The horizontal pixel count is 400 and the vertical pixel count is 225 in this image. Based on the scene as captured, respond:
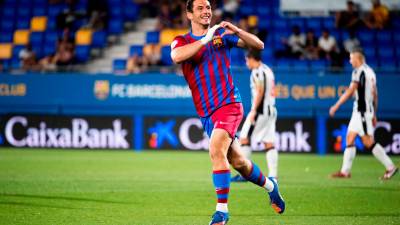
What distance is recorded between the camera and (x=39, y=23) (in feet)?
84.7

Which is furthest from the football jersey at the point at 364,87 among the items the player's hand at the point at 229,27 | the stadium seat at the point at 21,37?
the stadium seat at the point at 21,37

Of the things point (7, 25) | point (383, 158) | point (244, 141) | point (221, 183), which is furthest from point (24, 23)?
point (221, 183)

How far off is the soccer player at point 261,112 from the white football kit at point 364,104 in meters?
1.50

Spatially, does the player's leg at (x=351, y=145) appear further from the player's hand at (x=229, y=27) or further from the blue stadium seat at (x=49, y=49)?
the blue stadium seat at (x=49, y=49)

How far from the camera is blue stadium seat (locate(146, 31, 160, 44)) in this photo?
950 inches

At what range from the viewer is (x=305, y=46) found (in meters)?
22.0

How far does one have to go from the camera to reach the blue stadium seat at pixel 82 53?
2420cm

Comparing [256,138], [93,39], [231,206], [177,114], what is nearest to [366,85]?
[256,138]

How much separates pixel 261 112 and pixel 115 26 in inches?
500

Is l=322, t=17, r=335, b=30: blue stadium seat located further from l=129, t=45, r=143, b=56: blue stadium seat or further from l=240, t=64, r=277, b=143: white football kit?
l=240, t=64, r=277, b=143: white football kit

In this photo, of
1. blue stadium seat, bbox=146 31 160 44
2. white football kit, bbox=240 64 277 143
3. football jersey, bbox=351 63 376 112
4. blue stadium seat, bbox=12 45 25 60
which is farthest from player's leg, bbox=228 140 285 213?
blue stadium seat, bbox=12 45 25 60

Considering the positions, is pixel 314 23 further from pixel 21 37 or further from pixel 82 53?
pixel 21 37

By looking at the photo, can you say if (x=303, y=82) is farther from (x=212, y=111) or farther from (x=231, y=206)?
(x=212, y=111)

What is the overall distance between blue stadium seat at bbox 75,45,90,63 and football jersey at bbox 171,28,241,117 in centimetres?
1661
